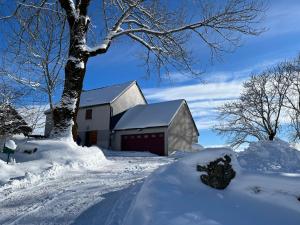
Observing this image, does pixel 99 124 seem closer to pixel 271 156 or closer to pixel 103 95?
pixel 103 95

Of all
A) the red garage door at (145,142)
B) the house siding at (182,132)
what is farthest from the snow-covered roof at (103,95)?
the house siding at (182,132)

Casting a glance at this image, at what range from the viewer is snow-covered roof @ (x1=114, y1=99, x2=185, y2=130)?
3741cm

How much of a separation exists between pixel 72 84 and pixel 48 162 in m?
3.97

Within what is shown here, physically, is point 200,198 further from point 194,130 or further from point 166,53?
point 194,130

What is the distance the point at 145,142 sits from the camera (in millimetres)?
37438

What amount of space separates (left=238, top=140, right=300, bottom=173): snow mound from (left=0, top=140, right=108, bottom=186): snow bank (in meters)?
4.99

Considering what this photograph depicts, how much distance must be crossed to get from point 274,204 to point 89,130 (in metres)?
37.7

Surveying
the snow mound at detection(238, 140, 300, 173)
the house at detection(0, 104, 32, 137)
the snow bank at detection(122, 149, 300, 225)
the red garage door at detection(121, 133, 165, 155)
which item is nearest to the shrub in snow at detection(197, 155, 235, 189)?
the snow bank at detection(122, 149, 300, 225)

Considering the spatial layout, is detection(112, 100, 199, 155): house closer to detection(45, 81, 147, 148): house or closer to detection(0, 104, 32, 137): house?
detection(45, 81, 147, 148): house

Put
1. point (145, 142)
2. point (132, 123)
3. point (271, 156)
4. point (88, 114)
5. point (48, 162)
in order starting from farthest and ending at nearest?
point (88, 114) → point (132, 123) → point (145, 142) → point (271, 156) → point (48, 162)

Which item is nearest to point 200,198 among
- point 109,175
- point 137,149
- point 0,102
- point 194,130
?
point 109,175

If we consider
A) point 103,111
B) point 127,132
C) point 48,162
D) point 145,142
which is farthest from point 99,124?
point 48,162

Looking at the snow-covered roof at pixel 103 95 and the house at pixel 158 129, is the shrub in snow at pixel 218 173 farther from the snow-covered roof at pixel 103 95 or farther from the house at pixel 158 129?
the snow-covered roof at pixel 103 95

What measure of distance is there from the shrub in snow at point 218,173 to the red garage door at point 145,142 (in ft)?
96.9
